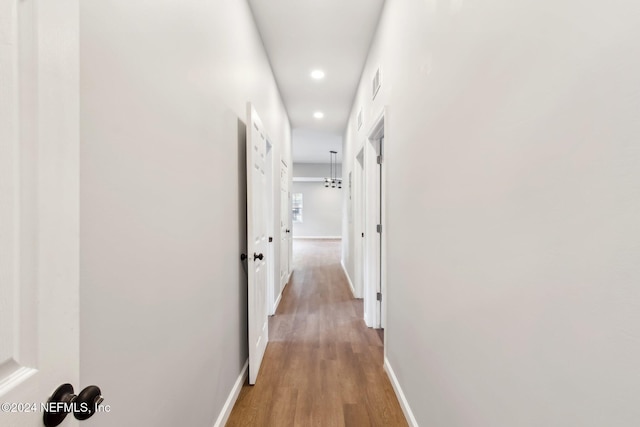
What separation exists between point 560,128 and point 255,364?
91.5 inches

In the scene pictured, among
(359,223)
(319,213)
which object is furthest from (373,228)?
(319,213)

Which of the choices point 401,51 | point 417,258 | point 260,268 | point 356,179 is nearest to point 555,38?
point 417,258

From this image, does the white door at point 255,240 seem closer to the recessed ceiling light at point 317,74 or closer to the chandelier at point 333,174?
the recessed ceiling light at point 317,74

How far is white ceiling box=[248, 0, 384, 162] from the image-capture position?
2506 millimetres

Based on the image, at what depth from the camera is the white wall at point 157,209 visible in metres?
0.79

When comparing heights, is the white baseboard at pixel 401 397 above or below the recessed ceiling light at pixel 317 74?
below

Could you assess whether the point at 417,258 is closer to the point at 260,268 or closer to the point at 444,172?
the point at 444,172

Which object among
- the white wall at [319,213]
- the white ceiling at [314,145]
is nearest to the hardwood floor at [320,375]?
the white ceiling at [314,145]

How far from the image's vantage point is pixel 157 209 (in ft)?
3.57

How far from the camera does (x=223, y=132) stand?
6.02ft

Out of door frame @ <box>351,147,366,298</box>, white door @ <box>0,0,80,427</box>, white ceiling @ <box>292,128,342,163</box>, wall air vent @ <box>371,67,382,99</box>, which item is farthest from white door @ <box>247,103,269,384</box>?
white ceiling @ <box>292,128,342,163</box>

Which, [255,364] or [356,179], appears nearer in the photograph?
[255,364]

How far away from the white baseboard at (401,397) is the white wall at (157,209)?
113 cm

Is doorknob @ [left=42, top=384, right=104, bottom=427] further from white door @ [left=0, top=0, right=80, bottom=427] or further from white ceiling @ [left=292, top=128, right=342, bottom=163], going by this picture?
white ceiling @ [left=292, top=128, right=342, bottom=163]
